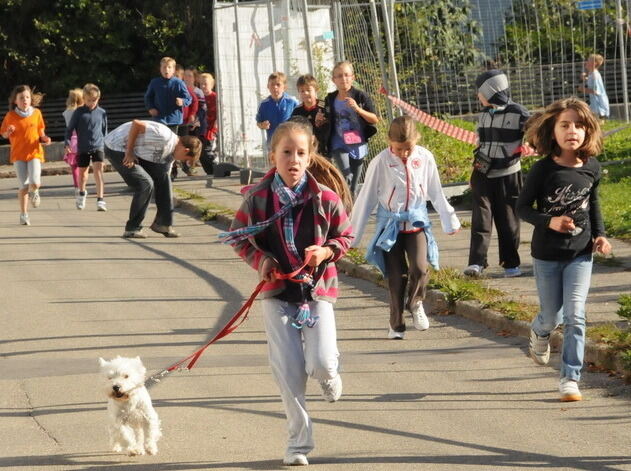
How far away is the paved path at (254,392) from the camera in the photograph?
6703 millimetres

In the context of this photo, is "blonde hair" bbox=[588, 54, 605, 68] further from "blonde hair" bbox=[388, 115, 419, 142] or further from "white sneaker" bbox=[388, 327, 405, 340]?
"white sneaker" bbox=[388, 327, 405, 340]

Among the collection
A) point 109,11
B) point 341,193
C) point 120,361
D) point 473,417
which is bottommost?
point 473,417

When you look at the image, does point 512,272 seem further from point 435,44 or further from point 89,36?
point 89,36

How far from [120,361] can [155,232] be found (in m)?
9.42

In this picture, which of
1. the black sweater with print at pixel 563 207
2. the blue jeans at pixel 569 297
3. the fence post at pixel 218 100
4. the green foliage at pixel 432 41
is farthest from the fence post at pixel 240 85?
the blue jeans at pixel 569 297

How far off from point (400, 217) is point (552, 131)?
2157mm

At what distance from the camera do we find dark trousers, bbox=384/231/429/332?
9.73m

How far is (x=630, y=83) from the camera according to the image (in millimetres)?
22656

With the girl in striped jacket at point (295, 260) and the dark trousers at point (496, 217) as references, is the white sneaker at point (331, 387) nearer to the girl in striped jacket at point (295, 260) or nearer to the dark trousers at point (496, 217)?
the girl in striped jacket at point (295, 260)

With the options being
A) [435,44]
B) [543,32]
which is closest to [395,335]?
[435,44]

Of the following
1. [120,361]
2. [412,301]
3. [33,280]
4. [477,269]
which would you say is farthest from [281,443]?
[33,280]

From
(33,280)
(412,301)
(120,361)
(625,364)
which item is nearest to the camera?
(120,361)

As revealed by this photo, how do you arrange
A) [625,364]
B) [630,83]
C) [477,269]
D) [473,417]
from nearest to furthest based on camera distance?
1. [473,417]
2. [625,364]
3. [477,269]
4. [630,83]

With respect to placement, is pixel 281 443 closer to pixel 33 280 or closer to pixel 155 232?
pixel 33 280
